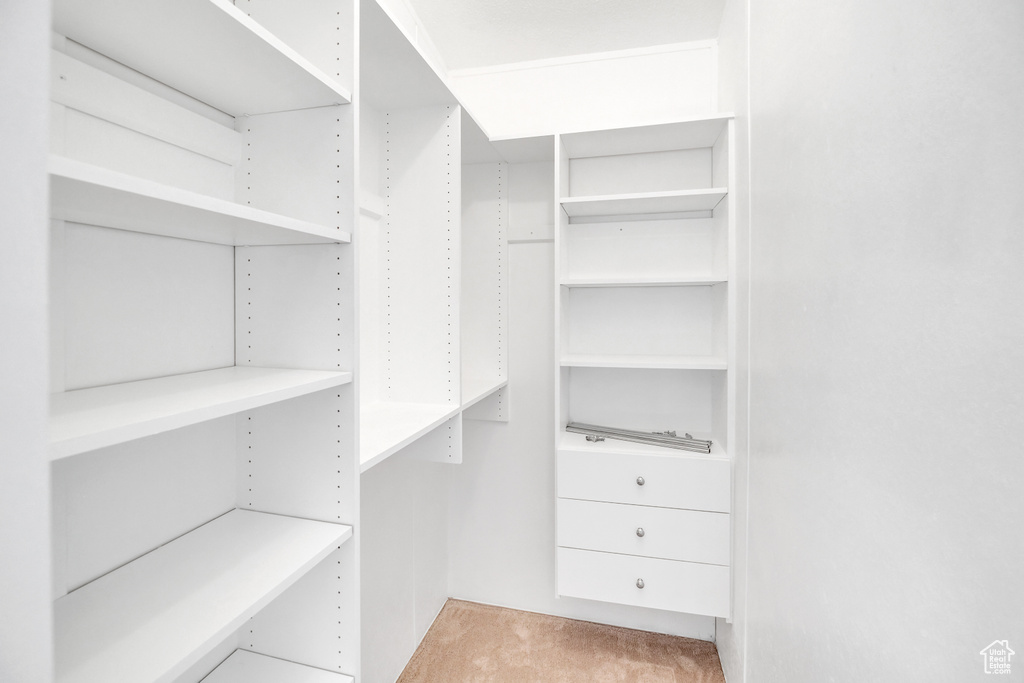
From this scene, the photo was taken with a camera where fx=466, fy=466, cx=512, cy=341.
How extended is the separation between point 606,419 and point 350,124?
1682mm

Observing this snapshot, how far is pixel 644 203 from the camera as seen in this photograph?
6.36ft

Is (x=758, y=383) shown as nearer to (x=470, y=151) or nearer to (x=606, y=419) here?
(x=606, y=419)

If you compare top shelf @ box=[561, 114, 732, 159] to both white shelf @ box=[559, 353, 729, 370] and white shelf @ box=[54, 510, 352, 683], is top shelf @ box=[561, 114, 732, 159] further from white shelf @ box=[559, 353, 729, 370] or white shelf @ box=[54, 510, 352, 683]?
white shelf @ box=[54, 510, 352, 683]

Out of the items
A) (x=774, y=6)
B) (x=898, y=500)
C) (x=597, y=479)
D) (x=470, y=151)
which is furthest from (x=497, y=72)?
(x=898, y=500)

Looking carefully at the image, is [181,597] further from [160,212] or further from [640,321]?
[640,321]

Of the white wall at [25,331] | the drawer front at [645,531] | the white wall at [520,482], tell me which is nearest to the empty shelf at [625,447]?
the drawer front at [645,531]

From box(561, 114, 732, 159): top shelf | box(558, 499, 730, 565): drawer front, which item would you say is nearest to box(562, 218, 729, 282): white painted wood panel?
box(561, 114, 732, 159): top shelf

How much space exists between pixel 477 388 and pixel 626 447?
2.29 feet

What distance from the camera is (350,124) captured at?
37.6 inches

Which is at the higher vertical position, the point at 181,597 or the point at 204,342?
the point at 204,342

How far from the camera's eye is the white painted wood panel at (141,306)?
774mm

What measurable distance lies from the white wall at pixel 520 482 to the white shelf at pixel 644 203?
297 millimetres

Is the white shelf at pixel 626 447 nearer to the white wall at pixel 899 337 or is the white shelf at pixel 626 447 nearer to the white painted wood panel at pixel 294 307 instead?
the white wall at pixel 899 337

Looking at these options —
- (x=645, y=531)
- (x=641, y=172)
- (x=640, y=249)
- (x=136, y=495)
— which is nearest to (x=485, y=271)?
(x=640, y=249)
